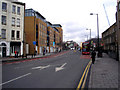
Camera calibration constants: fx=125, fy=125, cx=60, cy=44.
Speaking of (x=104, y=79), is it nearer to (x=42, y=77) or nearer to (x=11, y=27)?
(x=42, y=77)

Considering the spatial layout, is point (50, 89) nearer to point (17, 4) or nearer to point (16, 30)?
point (16, 30)

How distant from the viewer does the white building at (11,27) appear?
29750 mm

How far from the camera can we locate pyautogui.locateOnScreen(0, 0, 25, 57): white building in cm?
2975

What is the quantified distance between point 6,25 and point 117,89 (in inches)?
1179

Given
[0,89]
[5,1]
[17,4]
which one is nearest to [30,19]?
[17,4]

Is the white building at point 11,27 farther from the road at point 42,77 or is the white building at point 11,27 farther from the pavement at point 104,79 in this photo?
the pavement at point 104,79

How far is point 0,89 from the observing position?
20.6ft

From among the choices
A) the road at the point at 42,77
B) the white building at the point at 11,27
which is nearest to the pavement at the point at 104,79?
the road at the point at 42,77

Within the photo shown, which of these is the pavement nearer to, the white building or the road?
the road

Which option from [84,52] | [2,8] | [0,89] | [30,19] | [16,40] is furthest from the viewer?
[30,19]

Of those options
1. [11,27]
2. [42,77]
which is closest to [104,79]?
[42,77]

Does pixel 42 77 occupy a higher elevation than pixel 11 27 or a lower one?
lower

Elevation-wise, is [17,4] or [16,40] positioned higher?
[17,4]

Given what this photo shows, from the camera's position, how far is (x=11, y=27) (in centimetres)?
3158
